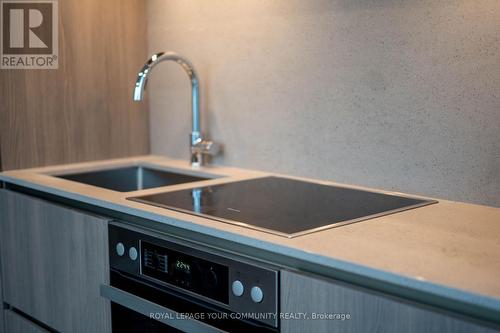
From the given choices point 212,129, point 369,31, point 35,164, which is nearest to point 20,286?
point 35,164

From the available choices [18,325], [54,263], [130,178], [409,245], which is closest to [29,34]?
[130,178]

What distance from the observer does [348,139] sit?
185cm

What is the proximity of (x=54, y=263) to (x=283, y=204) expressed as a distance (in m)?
0.71

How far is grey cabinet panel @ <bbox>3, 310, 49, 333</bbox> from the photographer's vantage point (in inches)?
78.6

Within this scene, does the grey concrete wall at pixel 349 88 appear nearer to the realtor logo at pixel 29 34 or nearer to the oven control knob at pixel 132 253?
the realtor logo at pixel 29 34

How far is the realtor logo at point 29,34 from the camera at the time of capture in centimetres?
215

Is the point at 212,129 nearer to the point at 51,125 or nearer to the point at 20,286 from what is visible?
the point at 51,125

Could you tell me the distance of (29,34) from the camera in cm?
219

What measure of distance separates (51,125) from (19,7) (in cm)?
39

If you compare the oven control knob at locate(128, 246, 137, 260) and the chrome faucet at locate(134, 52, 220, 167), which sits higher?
the chrome faucet at locate(134, 52, 220, 167)

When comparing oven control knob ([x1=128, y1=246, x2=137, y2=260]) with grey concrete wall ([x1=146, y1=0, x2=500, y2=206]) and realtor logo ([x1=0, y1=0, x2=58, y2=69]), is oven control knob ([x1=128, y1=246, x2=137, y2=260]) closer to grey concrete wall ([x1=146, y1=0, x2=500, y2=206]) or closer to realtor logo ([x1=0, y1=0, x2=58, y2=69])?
grey concrete wall ([x1=146, y1=0, x2=500, y2=206])

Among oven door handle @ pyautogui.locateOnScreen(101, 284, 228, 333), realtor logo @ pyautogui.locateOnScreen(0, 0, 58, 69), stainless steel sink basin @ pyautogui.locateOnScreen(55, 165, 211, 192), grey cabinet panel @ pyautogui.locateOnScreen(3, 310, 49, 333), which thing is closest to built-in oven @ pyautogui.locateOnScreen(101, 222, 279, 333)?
oven door handle @ pyautogui.locateOnScreen(101, 284, 228, 333)

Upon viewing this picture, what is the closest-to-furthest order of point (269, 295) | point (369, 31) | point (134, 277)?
point (269, 295) → point (134, 277) → point (369, 31)

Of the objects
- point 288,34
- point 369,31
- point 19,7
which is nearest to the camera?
point 369,31
